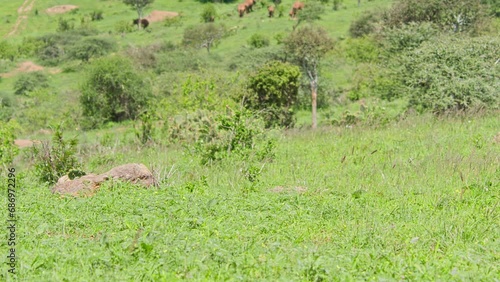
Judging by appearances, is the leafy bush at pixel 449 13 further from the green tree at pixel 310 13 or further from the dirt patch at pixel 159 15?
the dirt patch at pixel 159 15

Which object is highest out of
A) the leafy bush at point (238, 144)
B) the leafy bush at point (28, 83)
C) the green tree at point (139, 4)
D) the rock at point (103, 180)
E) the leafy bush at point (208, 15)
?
the rock at point (103, 180)

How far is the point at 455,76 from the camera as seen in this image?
48.2ft

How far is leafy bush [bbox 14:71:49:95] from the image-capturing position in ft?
123

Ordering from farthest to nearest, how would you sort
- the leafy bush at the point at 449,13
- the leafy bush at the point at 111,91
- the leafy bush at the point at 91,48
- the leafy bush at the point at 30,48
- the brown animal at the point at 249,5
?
1. the brown animal at the point at 249,5
2. the leafy bush at the point at 30,48
3. the leafy bush at the point at 91,48
4. the leafy bush at the point at 111,91
5. the leafy bush at the point at 449,13

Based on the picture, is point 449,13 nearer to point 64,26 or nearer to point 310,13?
point 310,13

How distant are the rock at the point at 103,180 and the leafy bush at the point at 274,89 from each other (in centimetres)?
1215

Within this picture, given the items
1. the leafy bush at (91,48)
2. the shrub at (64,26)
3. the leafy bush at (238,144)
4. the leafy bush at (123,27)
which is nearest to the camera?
the leafy bush at (238,144)

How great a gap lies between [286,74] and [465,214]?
14676 millimetres

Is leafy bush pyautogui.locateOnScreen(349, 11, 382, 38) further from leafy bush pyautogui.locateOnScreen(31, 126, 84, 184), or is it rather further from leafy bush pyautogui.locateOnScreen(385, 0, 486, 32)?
leafy bush pyautogui.locateOnScreen(31, 126, 84, 184)

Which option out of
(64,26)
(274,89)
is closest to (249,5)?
(64,26)

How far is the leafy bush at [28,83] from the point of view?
3750cm

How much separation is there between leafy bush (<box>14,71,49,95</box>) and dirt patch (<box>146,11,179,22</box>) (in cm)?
2181

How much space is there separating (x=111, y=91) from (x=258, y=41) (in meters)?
14.8

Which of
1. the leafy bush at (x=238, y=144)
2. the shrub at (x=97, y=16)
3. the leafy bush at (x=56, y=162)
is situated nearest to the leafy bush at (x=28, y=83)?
the shrub at (x=97, y=16)
